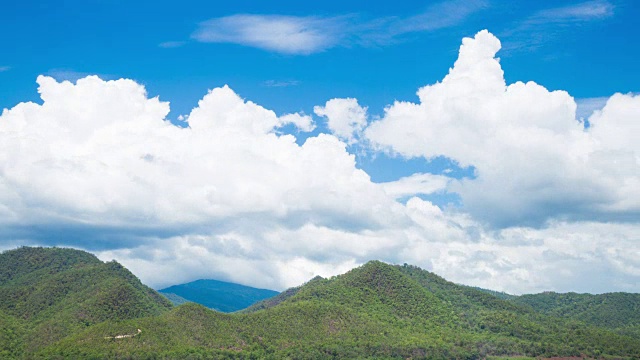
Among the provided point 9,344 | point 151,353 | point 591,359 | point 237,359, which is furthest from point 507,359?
point 9,344

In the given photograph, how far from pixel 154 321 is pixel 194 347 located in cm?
1862

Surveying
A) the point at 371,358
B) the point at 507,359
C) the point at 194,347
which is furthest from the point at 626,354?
the point at 194,347

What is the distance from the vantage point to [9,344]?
192 m

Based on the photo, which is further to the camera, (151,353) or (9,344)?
(9,344)

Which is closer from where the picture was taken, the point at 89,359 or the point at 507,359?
the point at 89,359

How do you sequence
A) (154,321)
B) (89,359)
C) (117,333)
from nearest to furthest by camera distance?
(89,359) < (117,333) < (154,321)

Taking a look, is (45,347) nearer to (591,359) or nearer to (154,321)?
(154,321)

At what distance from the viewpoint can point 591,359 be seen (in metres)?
200

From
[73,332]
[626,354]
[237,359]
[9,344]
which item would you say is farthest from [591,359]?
[9,344]

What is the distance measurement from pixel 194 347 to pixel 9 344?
6014 cm

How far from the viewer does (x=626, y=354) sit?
198125 millimetres

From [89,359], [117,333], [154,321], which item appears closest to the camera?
[89,359]

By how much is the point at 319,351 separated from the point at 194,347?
4133cm

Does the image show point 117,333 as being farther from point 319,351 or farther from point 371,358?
point 371,358
